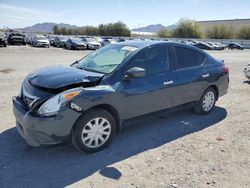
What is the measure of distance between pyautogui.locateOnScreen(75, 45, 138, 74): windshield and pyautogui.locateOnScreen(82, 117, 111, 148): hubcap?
2.81 ft

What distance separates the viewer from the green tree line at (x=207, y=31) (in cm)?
7650

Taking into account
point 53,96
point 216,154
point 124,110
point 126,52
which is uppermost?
point 126,52

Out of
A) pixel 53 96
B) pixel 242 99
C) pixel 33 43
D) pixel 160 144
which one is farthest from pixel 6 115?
pixel 33 43

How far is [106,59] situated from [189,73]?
171cm

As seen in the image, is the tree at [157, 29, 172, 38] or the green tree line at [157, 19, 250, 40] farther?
the tree at [157, 29, 172, 38]

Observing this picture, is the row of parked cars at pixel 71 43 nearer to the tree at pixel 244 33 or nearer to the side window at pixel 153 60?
the side window at pixel 153 60

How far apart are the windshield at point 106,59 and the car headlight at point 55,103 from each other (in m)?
0.90

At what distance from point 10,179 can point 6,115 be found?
2.54m

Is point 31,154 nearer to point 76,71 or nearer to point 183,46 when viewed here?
point 76,71

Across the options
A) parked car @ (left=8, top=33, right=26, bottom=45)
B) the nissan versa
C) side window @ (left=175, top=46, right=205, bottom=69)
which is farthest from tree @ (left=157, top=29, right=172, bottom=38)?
the nissan versa

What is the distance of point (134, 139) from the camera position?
474cm

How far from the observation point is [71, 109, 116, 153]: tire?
12.8 ft

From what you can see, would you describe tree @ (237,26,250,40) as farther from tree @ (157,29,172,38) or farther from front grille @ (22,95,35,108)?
front grille @ (22,95,35,108)

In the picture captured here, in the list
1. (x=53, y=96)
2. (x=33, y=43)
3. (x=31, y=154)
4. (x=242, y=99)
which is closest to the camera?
(x=53, y=96)
